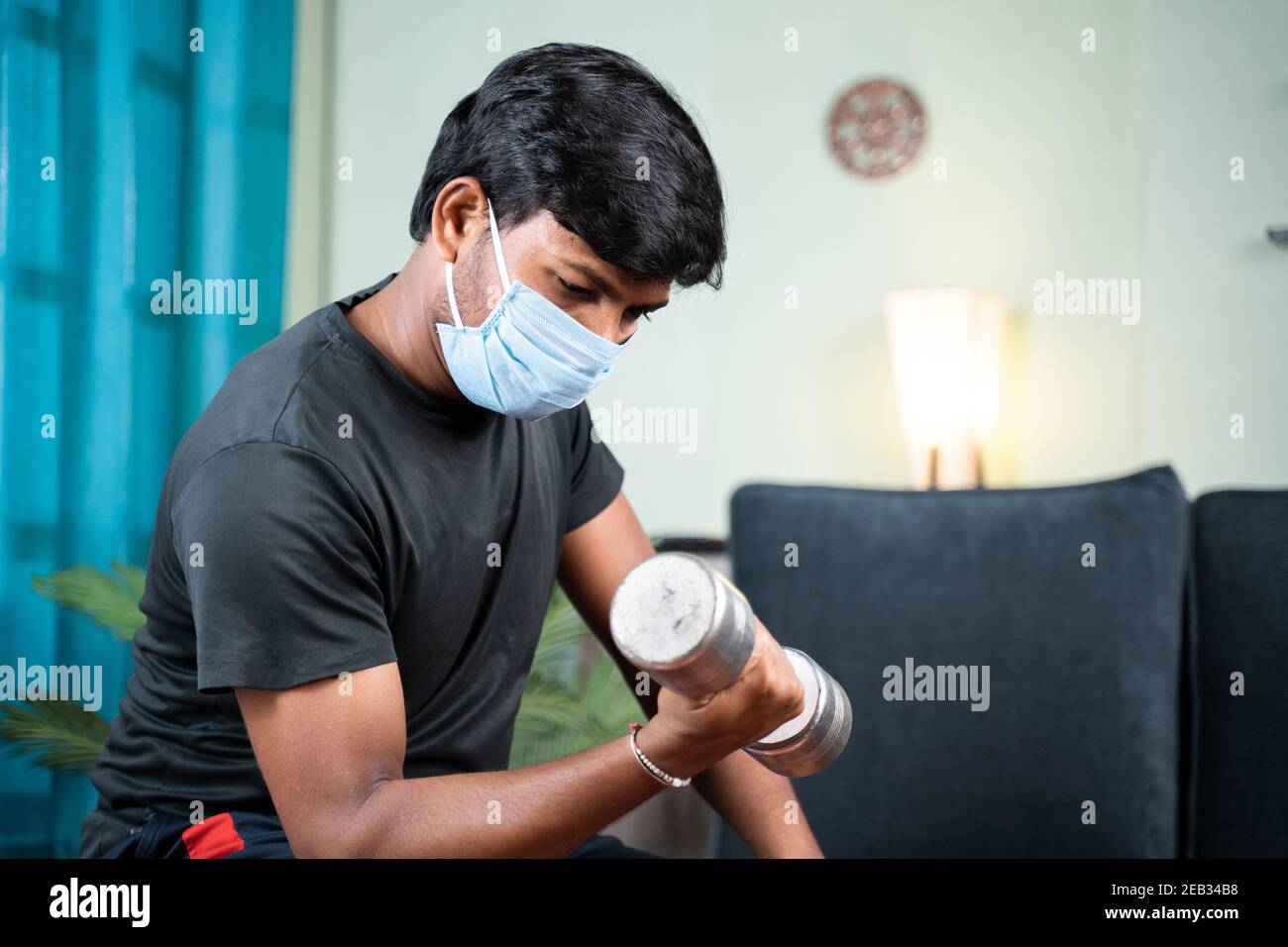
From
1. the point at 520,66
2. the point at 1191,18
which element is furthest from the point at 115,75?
the point at 1191,18

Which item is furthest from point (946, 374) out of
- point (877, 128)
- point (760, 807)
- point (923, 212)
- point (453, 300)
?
point (453, 300)

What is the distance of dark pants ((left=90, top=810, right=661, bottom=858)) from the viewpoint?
36.4 inches

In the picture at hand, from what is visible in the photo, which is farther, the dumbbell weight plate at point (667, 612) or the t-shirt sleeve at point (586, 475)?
the t-shirt sleeve at point (586, 475)

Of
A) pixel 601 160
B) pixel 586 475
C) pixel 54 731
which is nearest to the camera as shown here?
pixel 601 160

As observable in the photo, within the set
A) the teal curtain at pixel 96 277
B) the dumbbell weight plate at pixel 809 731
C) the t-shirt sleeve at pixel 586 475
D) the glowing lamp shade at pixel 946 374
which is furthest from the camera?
the glowing lamp shade at pixel 946 374

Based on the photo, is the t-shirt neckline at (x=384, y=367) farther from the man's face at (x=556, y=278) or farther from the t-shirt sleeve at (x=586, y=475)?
the t-shirt sleeve at (x=586, y=475)

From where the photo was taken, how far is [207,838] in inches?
36.7

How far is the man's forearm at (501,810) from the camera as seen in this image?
0.85 m

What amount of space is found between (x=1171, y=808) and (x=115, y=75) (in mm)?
2449

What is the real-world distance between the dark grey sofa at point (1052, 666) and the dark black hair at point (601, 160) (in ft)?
1.61

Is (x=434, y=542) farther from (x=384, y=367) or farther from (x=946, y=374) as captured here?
(x=946, y=374)

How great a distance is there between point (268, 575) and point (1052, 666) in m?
0.91

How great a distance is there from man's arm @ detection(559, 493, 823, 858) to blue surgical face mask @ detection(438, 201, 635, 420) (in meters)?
0.23

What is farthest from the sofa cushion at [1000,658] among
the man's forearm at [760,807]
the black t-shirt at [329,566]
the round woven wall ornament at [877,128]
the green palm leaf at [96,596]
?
the round woven wall ornament at [877,128]
